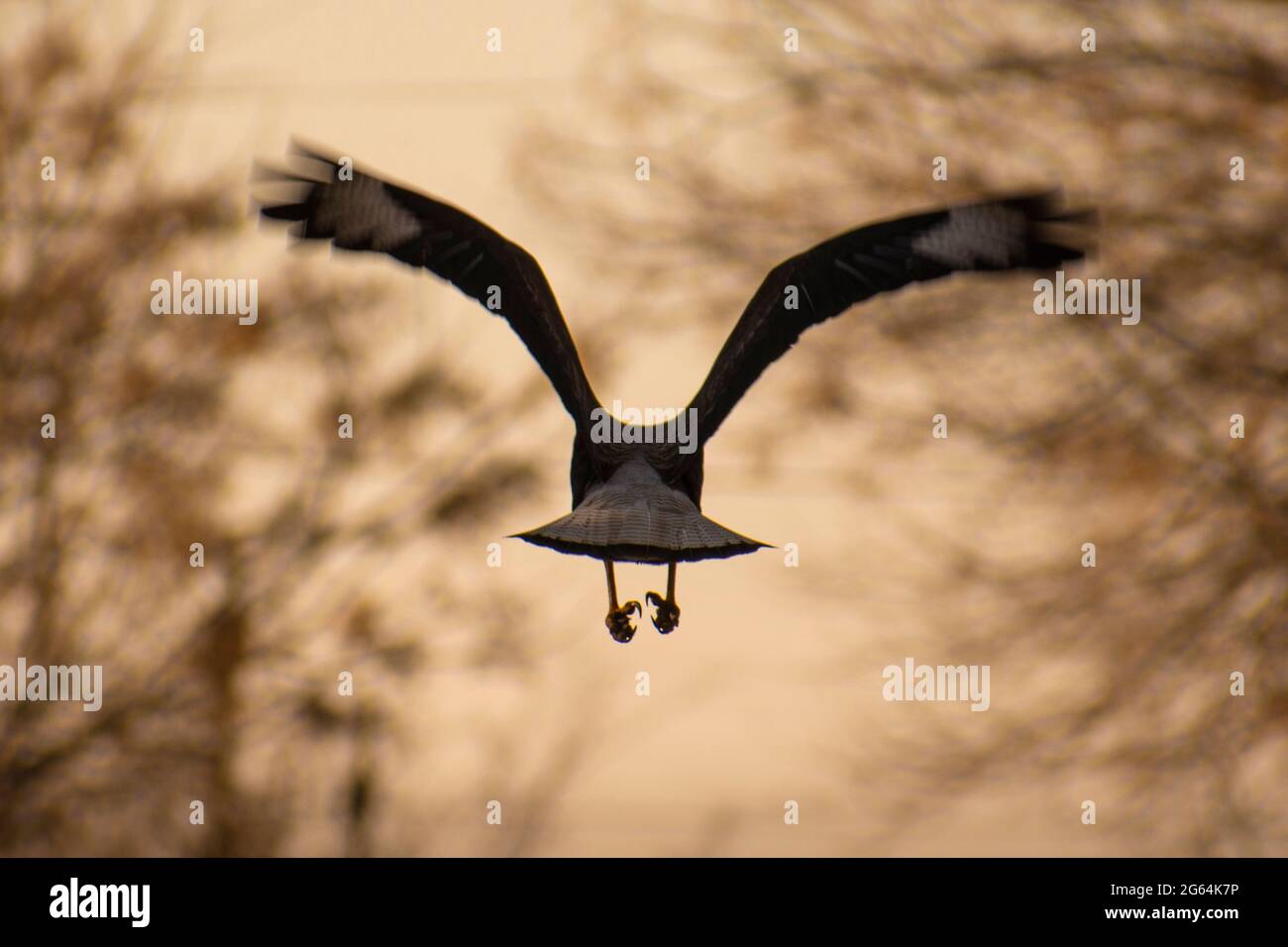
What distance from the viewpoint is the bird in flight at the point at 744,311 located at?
412 cm

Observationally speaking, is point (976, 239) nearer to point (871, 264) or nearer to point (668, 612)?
point (871, 264)

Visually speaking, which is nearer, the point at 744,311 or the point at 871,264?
the point at 744,311

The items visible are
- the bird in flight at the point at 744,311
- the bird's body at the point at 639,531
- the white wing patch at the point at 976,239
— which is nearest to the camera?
the bird's body at the point at 639,531

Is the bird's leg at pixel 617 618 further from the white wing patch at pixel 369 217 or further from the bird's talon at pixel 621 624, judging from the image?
the white wing patch at pixel 369 217

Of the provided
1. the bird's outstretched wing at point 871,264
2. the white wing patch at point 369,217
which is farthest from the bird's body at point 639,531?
the white wing patch at point 369,217

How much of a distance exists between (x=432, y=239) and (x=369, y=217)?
17 centimetres

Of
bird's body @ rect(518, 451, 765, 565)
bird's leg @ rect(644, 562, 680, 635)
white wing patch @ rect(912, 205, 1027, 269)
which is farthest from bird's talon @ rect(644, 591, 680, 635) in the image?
white wing patch @ rect(912, 205, 1027, 269)

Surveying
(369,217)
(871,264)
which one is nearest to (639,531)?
(871,264)

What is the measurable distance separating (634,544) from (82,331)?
4875 millimetres

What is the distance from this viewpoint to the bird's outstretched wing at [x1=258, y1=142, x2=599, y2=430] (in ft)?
13.6

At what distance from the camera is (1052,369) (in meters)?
7.33

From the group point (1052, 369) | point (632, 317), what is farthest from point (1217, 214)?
point (632, 317)

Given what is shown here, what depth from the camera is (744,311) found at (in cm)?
415

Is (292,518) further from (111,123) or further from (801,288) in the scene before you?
(801,288)
